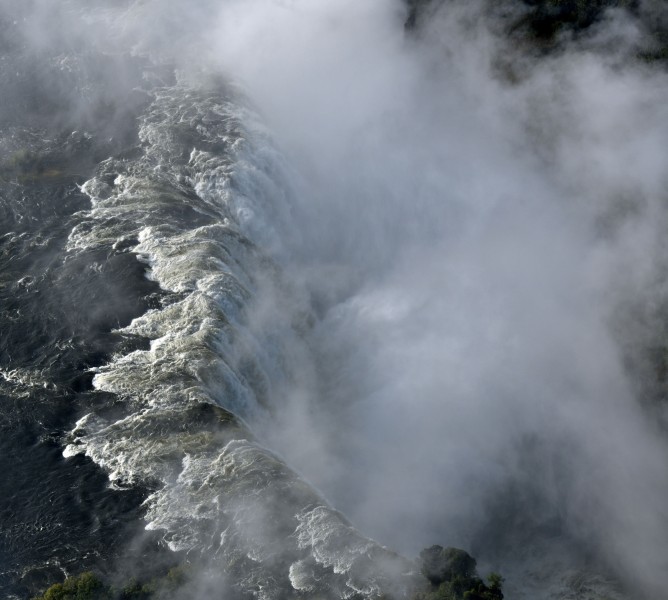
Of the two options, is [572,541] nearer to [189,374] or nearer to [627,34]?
[189,374]

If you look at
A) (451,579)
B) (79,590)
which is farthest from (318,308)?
(79,590)

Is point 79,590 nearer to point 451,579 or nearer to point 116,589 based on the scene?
point 116,589

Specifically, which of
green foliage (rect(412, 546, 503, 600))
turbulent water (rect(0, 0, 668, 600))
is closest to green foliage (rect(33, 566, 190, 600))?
turbulent water (rect(0, 0, 668, 600))

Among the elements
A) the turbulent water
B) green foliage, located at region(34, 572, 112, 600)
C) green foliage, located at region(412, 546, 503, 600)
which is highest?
the turbulent water

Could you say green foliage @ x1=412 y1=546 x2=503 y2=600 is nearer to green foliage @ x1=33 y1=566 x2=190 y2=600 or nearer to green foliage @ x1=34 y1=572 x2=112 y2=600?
green foliage @ x1=33 y1=566 x2=190 y2=600

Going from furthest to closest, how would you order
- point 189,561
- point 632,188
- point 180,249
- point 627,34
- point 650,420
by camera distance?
point 627,34 → point 632,188 → point 650,420 → point 180,249 → point 189,561

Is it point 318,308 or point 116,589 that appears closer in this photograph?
point 116,589

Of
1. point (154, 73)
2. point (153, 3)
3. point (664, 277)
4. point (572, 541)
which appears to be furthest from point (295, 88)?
point (572, 541)

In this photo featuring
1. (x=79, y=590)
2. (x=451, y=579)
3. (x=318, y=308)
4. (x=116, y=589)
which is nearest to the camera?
(x=79, y=590)

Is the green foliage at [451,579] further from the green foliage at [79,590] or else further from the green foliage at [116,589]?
the green foliage at [79,590]
